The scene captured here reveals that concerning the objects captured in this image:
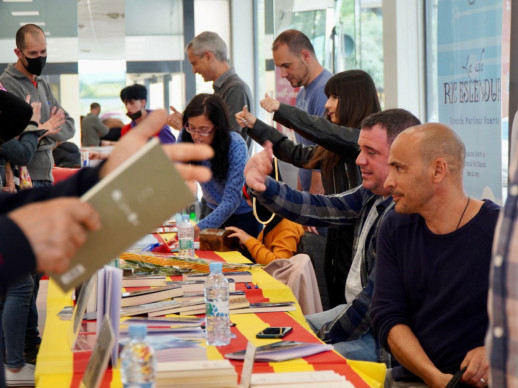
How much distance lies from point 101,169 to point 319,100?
3.83 meters

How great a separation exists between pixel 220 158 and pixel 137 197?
11.5ft

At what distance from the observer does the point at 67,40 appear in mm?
11570

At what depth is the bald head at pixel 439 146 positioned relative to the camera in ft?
8.03

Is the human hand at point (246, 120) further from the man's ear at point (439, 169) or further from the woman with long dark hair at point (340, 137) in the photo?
the man's ear at point (439, 169)

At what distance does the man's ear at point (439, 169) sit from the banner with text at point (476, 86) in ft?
4.25

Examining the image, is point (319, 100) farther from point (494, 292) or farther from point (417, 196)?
point (494, 292)

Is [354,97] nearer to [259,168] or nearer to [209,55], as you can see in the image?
[259,168]

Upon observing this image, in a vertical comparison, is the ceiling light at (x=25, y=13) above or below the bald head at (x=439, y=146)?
above

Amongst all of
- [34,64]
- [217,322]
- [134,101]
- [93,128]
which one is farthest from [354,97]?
[93,128]

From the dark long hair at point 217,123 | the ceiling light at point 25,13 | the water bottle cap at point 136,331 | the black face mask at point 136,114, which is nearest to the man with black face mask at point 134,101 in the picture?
the black face mask at point 136,114

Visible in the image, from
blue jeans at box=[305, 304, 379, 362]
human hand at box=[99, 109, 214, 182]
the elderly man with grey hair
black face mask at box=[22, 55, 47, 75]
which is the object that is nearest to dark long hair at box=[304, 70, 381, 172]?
blue jeans at box=[305, 304, 379, 362]

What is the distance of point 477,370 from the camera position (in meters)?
2.19

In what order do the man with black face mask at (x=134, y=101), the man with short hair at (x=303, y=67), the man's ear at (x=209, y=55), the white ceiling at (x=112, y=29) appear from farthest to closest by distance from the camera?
the white ceiling at (x=112, y=29), the man with black face mask at (x=134, y=101), the man's ear at (x=209, y=55), the man with short hair at (x=303, y=67)

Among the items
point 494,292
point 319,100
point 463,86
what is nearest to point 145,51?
point 319,100
